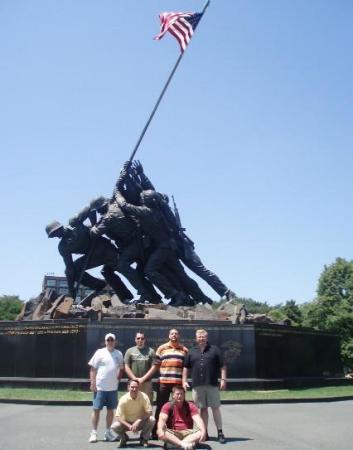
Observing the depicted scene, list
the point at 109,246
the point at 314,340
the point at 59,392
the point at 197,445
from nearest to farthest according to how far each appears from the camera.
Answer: the point at 197,445 < the point at 59,392 < the point at 314,340 < the point at 109,246

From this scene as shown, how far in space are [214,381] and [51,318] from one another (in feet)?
36.4

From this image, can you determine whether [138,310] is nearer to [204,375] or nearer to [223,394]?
[223,394]

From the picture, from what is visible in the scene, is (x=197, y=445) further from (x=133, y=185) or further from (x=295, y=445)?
(x=133, y=185)

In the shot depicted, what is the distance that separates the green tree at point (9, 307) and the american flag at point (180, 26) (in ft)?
146

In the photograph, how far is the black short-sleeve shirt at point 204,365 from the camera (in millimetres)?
8695

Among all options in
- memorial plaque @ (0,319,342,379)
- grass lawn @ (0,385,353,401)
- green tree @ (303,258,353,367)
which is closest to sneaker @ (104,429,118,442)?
grass lawn @ (0,385,353,401)

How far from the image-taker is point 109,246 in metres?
22.0

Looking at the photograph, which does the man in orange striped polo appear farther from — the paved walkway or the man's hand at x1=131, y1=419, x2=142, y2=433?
the paved walkway

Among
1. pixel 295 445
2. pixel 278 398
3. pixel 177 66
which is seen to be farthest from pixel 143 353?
pixel 177 66

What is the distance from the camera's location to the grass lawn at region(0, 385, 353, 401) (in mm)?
13883

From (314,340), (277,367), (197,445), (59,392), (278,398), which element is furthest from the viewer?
(314,340)

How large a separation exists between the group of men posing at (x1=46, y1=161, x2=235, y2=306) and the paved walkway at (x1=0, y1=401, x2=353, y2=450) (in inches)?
340

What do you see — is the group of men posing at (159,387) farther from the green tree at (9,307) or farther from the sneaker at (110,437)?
the green tree at (9,307)

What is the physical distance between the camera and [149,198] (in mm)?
21141
